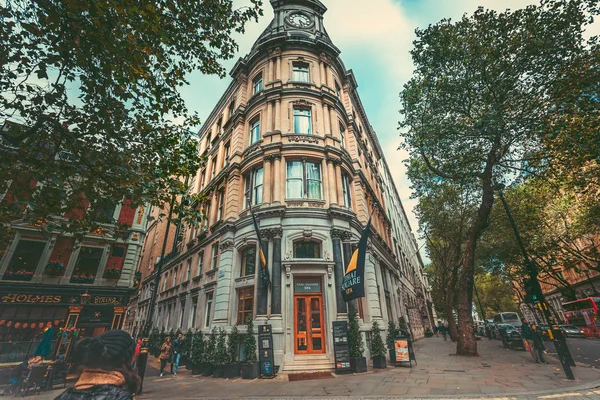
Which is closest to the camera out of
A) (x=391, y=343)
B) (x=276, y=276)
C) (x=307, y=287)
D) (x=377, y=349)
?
(x=377, y=349)

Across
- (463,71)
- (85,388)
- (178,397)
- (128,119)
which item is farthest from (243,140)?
(85,388)

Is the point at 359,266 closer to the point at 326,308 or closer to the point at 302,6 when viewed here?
the point at 326,308

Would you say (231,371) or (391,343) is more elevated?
(391,343)

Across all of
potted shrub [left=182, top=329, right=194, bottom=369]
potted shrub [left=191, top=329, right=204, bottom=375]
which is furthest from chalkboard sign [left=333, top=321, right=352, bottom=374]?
potted shrub [left=182, top=329, right=194, bottom=369]

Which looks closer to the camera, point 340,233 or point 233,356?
point 233,356

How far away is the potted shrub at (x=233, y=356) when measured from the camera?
36.1 feet

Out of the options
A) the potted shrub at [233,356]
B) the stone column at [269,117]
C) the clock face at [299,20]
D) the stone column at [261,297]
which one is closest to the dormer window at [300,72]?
the stone column at [269,117]

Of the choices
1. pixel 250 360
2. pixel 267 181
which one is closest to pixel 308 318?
pixel 250 360

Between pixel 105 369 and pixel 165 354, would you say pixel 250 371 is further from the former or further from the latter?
pixel 105 369

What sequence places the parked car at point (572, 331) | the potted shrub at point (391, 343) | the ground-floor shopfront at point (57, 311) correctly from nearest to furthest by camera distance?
the potted shrub at point (391, 343) < the ground-floor shopfront at point (57, 311) < the parked car at point (572, 331)

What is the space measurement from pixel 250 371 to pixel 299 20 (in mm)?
26165

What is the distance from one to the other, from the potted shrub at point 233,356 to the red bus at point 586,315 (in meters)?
29.7

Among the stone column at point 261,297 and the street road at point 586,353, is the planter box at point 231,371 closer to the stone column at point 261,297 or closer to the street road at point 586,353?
the stone column at point 261,297

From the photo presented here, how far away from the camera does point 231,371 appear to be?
11.0 meters
